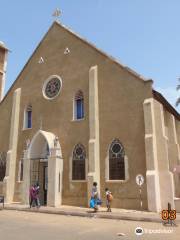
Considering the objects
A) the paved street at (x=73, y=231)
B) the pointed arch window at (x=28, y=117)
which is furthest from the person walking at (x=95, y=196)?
the pointed arch window at (x=28, y=117)

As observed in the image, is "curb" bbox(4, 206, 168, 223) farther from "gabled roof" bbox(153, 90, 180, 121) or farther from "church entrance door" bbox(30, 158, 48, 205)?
"gabled roof" bbox(153, 90, 180, 121)

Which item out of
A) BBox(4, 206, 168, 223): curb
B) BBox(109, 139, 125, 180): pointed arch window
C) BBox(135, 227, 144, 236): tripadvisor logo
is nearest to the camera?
BBox(135, 227, 144, 236): tripadvisor logo

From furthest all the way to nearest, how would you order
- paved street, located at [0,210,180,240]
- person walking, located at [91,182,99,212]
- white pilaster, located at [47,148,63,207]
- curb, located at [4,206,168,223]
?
1. white pilaster, located at [47,148,63,207]
2. person walking, located at [91,182,99,212]
3. curb, located at [4,206,168,223]
4. paved street, located at [0,210,180,240]

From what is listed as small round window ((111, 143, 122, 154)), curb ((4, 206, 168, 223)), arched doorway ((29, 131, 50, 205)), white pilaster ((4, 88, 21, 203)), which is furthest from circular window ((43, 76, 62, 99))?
curb ((4, 206, 168, 223))

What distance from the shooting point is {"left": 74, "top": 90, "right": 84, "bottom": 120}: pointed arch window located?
21.3 m

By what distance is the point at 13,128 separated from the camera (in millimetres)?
24375

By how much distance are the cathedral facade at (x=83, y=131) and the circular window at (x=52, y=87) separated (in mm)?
88

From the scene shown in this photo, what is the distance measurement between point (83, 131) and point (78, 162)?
230 centimetres

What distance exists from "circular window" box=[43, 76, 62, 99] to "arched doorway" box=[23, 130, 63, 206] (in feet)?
11.7

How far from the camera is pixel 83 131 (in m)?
20.4

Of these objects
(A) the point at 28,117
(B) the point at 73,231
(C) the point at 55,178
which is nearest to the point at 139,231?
(B) the point at 73,231

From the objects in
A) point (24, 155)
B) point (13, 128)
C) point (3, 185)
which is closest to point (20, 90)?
point (13, 128)

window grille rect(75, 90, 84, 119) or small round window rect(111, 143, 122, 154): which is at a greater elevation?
window grille rect(75, 90, 84, 119)

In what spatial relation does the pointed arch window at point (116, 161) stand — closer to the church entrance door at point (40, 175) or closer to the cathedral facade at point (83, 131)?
the cathedral facade at point (83, 131)
